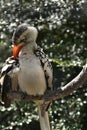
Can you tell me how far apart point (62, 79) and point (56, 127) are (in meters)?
0.38

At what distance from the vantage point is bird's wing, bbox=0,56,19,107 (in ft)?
6.68

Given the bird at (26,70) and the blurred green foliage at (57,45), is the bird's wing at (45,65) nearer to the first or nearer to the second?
the bird at (26,70)

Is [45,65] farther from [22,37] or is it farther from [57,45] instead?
[57,45]

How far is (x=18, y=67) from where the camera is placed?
2.03 m

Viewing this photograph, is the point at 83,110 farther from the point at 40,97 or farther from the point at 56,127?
the point at 40,97

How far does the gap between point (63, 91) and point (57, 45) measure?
5.82 feet

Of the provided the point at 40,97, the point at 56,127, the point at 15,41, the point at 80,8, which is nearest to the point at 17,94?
the point at 40,97

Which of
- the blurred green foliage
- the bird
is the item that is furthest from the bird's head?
the blurred green foliage

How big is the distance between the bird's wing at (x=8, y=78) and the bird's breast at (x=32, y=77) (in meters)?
0.04

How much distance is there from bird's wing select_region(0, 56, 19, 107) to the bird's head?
37 mm

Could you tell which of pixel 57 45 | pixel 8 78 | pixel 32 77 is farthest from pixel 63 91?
pixel 57 45

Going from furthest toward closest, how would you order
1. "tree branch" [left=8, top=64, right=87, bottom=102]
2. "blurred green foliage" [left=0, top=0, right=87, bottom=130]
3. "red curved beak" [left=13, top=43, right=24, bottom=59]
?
"blurred green foliage" [left=0, top=0, right=87, bottom=130] → "red curved beak" [left=13, top=43, right=24, bottom=59] → "tree branch" [left=8, top=64, right=87, bottom=102]

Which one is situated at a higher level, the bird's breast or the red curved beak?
the red curved beak

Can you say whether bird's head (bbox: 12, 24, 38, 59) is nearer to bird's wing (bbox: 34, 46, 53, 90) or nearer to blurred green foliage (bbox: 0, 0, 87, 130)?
bird's wing (bbox: 34, 46, 53, 90)
